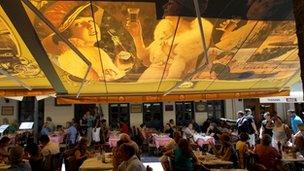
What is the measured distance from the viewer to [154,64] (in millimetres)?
9891

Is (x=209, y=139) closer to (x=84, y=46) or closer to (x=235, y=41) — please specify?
(x=235, y=41)

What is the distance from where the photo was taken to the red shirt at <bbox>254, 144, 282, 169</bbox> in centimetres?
657

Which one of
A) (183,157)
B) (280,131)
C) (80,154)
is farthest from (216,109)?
(183,157)

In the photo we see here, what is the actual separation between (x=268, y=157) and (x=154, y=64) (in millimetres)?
4319

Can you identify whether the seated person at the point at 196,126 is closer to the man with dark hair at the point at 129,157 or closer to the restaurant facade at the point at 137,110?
the restaurant facade at the point at 137,110

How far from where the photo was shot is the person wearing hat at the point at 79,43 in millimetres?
6602

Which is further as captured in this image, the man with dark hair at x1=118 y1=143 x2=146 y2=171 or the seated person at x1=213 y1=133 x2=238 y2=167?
the seated person at x1=213 y1=133 x2=238 y2=167

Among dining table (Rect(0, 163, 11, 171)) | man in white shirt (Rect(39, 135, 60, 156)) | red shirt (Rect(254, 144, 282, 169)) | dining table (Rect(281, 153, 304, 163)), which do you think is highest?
man in white shirt (Rect(39, 135, 60, 156))

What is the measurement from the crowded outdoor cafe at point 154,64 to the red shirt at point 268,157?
0.02 m

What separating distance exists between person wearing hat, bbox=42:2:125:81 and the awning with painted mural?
0.8 inches

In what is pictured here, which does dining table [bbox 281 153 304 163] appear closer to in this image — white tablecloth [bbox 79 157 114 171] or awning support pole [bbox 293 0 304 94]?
white tablecloth [bbox 79 157 114 171]

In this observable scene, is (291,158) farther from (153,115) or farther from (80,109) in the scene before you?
(80,109)

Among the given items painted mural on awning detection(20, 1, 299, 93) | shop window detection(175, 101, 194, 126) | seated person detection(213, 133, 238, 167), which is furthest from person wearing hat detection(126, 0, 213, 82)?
shop window detection(175, 101, 194, 126)

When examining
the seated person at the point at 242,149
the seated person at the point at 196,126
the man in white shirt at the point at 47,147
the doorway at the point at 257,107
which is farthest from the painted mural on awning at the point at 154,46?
the doorway at the point at 257,107
